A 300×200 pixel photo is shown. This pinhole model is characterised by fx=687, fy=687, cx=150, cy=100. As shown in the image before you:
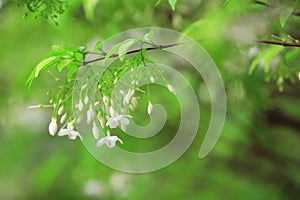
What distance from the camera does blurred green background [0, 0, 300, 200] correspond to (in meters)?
2.43

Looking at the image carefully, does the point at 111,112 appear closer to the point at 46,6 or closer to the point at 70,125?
the point at 70,125

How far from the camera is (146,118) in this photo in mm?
2477

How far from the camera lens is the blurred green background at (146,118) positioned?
7.96 ft

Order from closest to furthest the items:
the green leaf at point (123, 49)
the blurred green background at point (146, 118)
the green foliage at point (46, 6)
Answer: the green leaf at point (123, 49) < the green foliage at point (46, 6) < the blurred green background at point (146, 118)

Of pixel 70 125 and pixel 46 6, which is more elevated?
pixel 46 6

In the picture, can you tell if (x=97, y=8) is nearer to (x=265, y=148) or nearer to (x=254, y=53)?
(x=254, y=53)

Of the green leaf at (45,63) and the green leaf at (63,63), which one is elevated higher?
the green leaf at (45,63)

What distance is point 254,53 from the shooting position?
6.73ft

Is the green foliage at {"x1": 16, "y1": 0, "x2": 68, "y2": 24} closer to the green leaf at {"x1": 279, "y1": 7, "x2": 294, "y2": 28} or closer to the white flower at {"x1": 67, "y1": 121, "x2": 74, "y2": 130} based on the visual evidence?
the white flower at {"x1": 67, "y1": 121, "x2": 74, "y2": 130}

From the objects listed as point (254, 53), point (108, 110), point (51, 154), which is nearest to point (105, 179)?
point (51, 154)

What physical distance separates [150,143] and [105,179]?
38 cm

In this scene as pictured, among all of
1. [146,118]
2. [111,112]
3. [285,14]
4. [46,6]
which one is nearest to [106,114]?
[111,112]

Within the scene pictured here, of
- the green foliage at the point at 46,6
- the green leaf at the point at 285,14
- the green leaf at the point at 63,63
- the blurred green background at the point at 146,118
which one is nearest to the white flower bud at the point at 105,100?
the green leaf at the point at 63,63

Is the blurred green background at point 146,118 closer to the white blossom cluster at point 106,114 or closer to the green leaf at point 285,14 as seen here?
the green leaf at point 285,14
